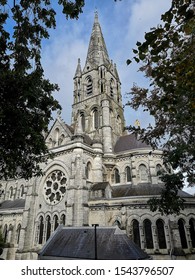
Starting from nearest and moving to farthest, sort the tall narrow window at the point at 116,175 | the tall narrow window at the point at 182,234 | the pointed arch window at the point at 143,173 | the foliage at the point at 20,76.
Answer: the foliage at the point at 20,76
the tall narrow window at the point at 182,234
the pointed arch window at the point at 143,173
the tall narrow window at the point at 116,175

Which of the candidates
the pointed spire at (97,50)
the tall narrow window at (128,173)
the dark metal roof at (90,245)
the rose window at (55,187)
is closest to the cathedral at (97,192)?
the rose window at (55,187)

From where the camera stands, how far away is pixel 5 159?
914cm

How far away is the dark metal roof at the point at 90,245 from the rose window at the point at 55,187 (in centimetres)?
638

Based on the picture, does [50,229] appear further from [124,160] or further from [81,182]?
[124,160]

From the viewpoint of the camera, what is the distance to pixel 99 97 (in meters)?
33.7

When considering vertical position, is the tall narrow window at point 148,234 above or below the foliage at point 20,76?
below

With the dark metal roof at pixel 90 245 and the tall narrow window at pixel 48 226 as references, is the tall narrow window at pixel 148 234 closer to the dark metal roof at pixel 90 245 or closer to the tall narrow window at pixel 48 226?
the dark metal roof at pixel 90 245

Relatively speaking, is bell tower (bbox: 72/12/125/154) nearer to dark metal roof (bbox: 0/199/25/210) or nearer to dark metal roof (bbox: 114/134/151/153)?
dark metal roof (bbox: 114/134/151/153)

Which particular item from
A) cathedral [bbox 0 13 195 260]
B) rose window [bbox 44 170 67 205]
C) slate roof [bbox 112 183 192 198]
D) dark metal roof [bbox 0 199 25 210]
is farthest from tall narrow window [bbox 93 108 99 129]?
dark metal roof [bbox 0 199 25 210]

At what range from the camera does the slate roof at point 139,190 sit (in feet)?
72.5

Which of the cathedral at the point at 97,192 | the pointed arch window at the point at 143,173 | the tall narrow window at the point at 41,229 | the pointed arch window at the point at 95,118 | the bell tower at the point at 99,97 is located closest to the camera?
the cathedral at the point at 97,192

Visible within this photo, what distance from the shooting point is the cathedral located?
64.2ft

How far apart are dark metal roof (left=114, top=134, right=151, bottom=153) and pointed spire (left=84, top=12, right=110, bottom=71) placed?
15.3m
